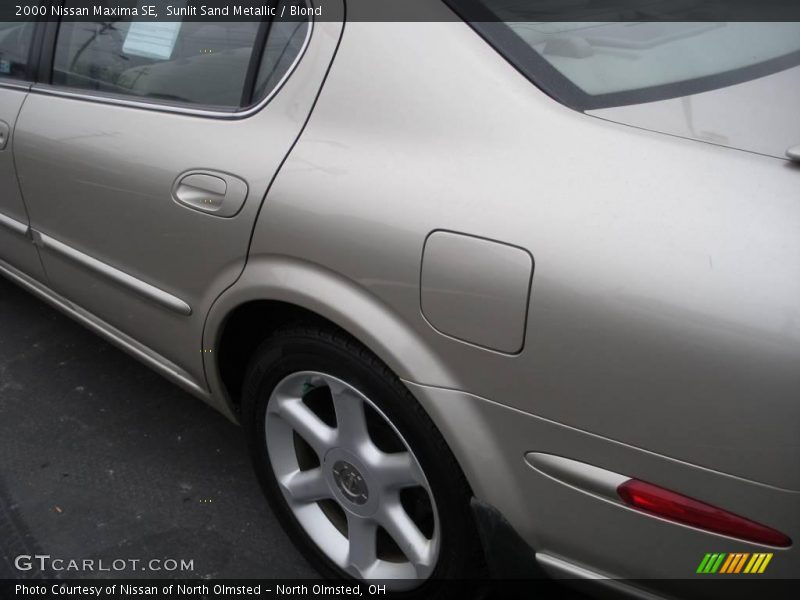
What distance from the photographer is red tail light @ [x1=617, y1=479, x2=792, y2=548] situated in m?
1.07

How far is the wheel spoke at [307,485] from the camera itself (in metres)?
1.79

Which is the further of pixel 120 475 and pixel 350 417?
pixel 120 475

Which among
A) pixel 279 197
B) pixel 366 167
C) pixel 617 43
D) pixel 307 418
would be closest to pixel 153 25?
pixel 279 197

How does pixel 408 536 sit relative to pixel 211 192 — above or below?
below

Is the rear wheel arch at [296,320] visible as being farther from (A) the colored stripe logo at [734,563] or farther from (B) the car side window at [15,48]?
(B) the car side window at [15,48]

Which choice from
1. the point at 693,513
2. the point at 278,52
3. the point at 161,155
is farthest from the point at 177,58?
the point at 693,513

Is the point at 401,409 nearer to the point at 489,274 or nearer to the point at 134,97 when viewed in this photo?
the point at 489,274

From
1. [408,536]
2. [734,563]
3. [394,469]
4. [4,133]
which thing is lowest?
[408,536]

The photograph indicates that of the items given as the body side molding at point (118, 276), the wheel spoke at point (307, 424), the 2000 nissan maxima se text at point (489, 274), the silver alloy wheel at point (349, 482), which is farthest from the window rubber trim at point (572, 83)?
the body side molding at point (118, 276)

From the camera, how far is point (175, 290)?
188cm

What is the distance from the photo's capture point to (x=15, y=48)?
2.55 m

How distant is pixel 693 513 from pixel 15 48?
270cm

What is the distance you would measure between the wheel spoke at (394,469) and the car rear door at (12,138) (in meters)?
1.68

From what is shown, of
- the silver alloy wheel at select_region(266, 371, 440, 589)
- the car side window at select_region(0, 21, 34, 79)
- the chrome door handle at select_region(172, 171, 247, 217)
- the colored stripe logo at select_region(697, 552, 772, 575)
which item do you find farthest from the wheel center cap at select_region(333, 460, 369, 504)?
the car side window at select_region(0, 21, 34, 79)
